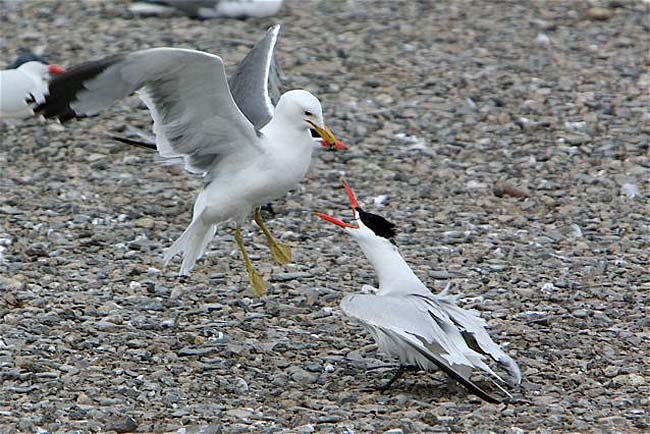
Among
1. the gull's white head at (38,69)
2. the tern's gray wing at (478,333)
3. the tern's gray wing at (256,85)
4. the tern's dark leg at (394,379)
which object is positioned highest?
the tern's gray wing at (256,85)

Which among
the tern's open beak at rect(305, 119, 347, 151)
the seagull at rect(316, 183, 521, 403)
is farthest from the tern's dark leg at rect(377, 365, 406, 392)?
the tern's open beak at rect(305, 119, 347, 151)

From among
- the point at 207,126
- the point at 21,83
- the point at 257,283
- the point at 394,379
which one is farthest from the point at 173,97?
the point at 21,83

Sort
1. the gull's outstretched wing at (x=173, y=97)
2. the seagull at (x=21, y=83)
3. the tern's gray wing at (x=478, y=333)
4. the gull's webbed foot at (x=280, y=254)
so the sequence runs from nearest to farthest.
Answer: the tern's gray wing at (x=478, y=333), the gull's outstretched wing at (x=173, y=97), the gull's webbed foot at (x=280, y=254), the seagull at (x=21, y=83)

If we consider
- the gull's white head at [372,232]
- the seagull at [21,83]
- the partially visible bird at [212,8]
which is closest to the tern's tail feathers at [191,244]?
the gull's white head at [372,232]

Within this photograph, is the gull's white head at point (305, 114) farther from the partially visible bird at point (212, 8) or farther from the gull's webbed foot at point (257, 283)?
the partially visible bird at point (212, 8)

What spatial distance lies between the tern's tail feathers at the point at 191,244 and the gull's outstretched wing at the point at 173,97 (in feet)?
0.88

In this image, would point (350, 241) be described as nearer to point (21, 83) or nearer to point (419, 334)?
point (419, 334)

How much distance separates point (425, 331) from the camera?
4.71m

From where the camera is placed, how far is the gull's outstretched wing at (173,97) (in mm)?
5156

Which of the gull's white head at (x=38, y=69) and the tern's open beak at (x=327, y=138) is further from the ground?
the tern's open beak at (x=327, y=138)

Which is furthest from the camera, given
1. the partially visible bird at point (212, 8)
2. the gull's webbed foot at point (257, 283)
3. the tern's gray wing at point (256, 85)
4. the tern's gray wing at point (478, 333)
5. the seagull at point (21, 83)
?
the partially visible bird at point (212, 8)

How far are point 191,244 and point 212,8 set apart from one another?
184 inches

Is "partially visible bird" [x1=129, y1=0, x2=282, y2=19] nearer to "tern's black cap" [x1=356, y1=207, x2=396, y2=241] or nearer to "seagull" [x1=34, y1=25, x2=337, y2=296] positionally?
"seagull" [x1=34, y1=25, x2=337, y2=296]

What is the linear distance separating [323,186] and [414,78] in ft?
6.17
